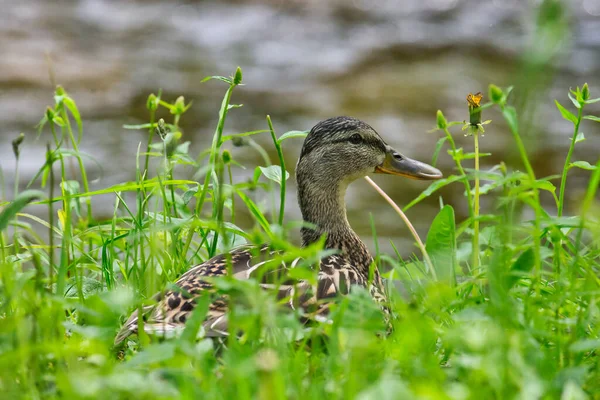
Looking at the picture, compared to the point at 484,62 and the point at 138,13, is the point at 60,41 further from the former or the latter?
the point at 484,62

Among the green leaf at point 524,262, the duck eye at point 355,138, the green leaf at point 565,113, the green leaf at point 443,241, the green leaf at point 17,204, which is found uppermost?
the green leaf at point 565,113

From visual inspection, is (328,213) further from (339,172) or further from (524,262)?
(524,262)

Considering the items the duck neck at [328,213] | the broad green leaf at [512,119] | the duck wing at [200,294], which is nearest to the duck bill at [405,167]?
the duck neck at [328,213]

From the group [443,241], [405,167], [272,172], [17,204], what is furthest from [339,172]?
[17,204]

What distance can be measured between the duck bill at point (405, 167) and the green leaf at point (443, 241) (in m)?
0.65

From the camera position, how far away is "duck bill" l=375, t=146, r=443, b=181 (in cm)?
439

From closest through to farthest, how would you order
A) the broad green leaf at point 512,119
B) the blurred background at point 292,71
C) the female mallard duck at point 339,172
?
the broad green leaf at point 512,119
the female mallard duck at point 339,172
the blurred background at point 292,71

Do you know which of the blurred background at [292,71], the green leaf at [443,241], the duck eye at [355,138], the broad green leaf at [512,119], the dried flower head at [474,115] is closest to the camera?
the broad green leaf at [512,119]

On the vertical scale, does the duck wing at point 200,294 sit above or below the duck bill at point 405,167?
below

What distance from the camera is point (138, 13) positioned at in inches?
590

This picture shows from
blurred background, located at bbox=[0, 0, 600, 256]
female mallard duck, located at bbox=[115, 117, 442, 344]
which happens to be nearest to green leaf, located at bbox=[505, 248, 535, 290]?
female mallard duck, located at bbox=[115, 117, 442, 344]

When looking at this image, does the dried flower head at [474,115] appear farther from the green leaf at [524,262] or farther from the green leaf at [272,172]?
the green leaf at [272,172]

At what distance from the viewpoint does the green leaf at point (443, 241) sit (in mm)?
3664

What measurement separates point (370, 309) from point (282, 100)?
8.55m
